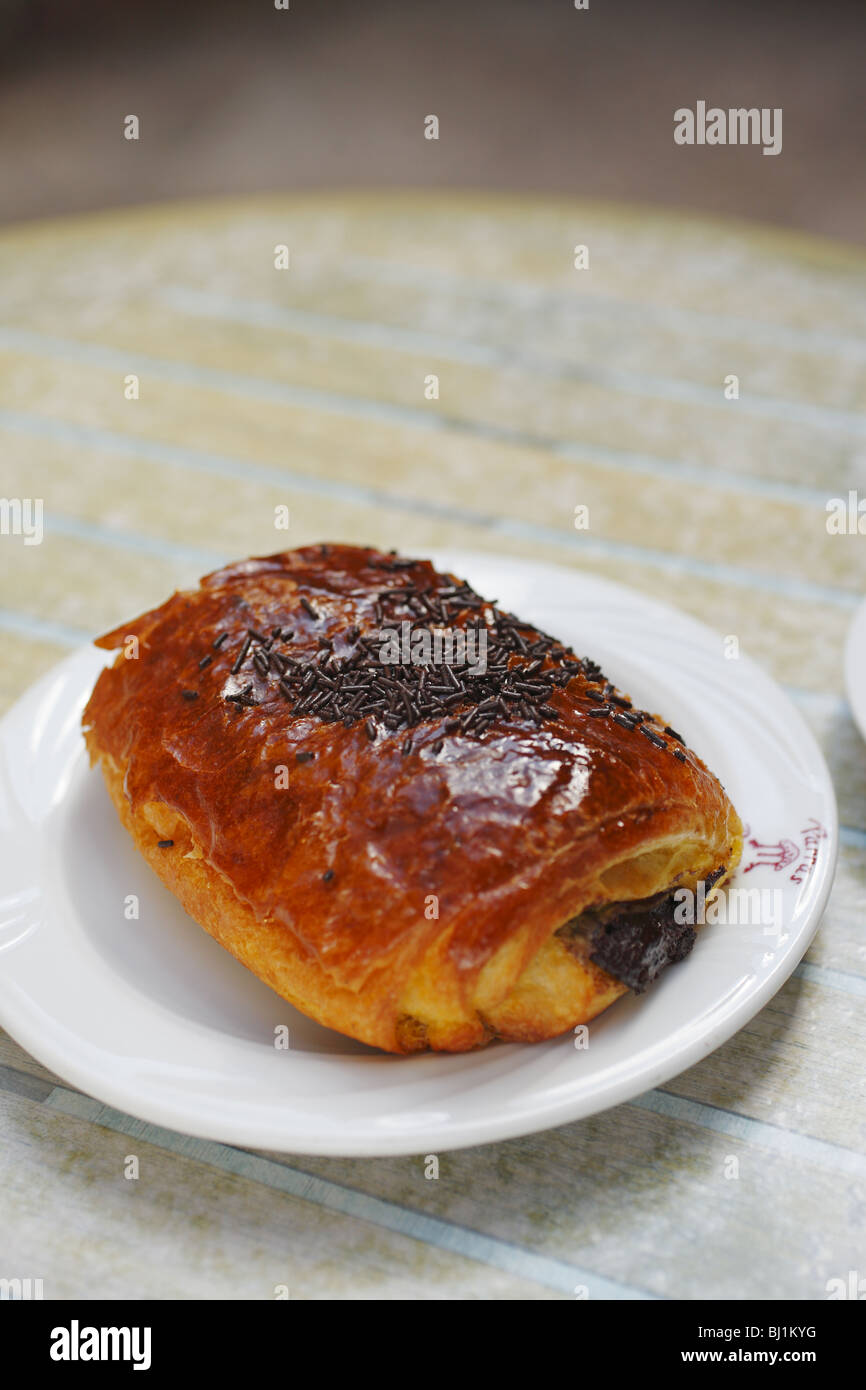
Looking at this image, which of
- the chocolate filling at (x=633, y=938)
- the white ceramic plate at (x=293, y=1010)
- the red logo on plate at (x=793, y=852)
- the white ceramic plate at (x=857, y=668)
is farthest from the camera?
the white ceramic plate at (x=857, y=668)

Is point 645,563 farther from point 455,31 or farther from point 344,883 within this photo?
point 455,31

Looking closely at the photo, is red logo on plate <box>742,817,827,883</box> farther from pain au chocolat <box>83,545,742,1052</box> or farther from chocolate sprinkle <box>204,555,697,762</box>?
chocolate sprinkle <box>204,555,697,762</box>

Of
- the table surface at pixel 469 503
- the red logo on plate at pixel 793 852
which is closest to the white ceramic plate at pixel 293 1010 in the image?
the red logo on plate at pixel 793 852

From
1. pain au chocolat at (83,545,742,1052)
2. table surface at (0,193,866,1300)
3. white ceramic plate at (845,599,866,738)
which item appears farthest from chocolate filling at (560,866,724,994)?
white ceramic plate at (845,599,866,738)

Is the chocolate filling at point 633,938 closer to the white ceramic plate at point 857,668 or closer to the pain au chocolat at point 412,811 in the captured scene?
the pain au chocolat at point 412,811

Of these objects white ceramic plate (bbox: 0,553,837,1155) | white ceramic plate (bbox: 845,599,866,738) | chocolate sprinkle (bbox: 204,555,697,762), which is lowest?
white ceramic plate (bbox: 0,553,837,1155)

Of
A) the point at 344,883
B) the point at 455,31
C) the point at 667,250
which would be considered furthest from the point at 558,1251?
the point at 455,31

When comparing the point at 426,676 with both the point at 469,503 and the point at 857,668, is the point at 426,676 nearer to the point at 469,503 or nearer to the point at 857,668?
the point at 857,668
